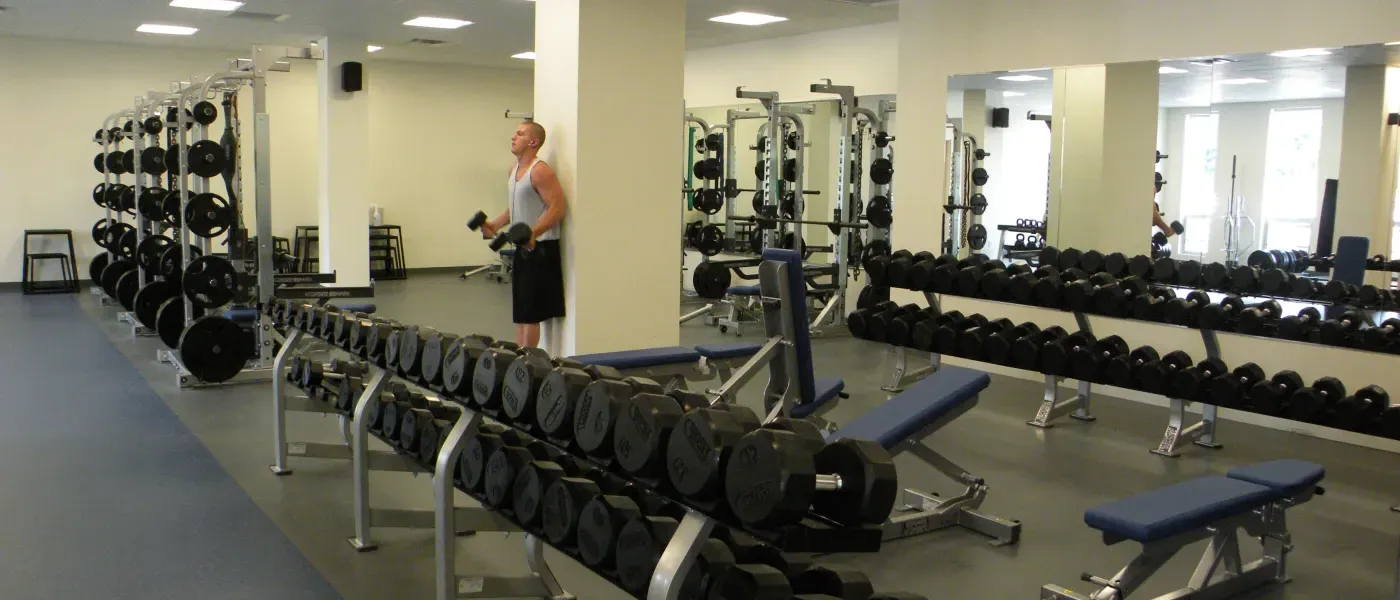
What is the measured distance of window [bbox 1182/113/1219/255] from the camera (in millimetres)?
5379

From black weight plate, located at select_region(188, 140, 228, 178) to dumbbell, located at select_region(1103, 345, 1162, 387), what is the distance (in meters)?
4.44

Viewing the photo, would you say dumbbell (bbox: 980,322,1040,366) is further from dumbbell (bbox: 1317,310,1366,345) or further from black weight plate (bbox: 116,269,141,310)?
black weight plate (bbox: 116,269,141,310)

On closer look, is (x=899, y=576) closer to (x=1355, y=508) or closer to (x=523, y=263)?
(x=1355, y=508)

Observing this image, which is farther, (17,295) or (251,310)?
(17,295)

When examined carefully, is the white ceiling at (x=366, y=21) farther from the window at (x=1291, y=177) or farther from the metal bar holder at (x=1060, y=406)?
the metal bar holder at (x=1060, y=406)

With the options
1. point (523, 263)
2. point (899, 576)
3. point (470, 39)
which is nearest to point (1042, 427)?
point (899, 576)

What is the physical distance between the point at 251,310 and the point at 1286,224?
17.2 feet

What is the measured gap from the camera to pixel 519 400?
2236 millimetres

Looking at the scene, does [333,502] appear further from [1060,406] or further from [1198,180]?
[1198,180]

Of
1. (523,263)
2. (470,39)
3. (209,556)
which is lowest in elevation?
(209,556)

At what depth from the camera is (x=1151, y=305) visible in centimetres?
470

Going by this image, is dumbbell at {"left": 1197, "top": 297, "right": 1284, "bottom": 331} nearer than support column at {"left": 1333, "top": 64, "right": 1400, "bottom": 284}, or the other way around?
dumbbell at {"left": 1197, "top": 297, "right": 1284, "bottom": 331}

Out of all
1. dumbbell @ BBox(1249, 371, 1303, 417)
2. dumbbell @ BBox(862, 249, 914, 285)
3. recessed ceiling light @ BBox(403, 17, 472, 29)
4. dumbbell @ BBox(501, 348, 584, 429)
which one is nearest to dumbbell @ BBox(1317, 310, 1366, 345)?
dumbbell @ BBox(1249, 371, 1303, 417)

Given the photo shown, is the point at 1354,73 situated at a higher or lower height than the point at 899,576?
higher
